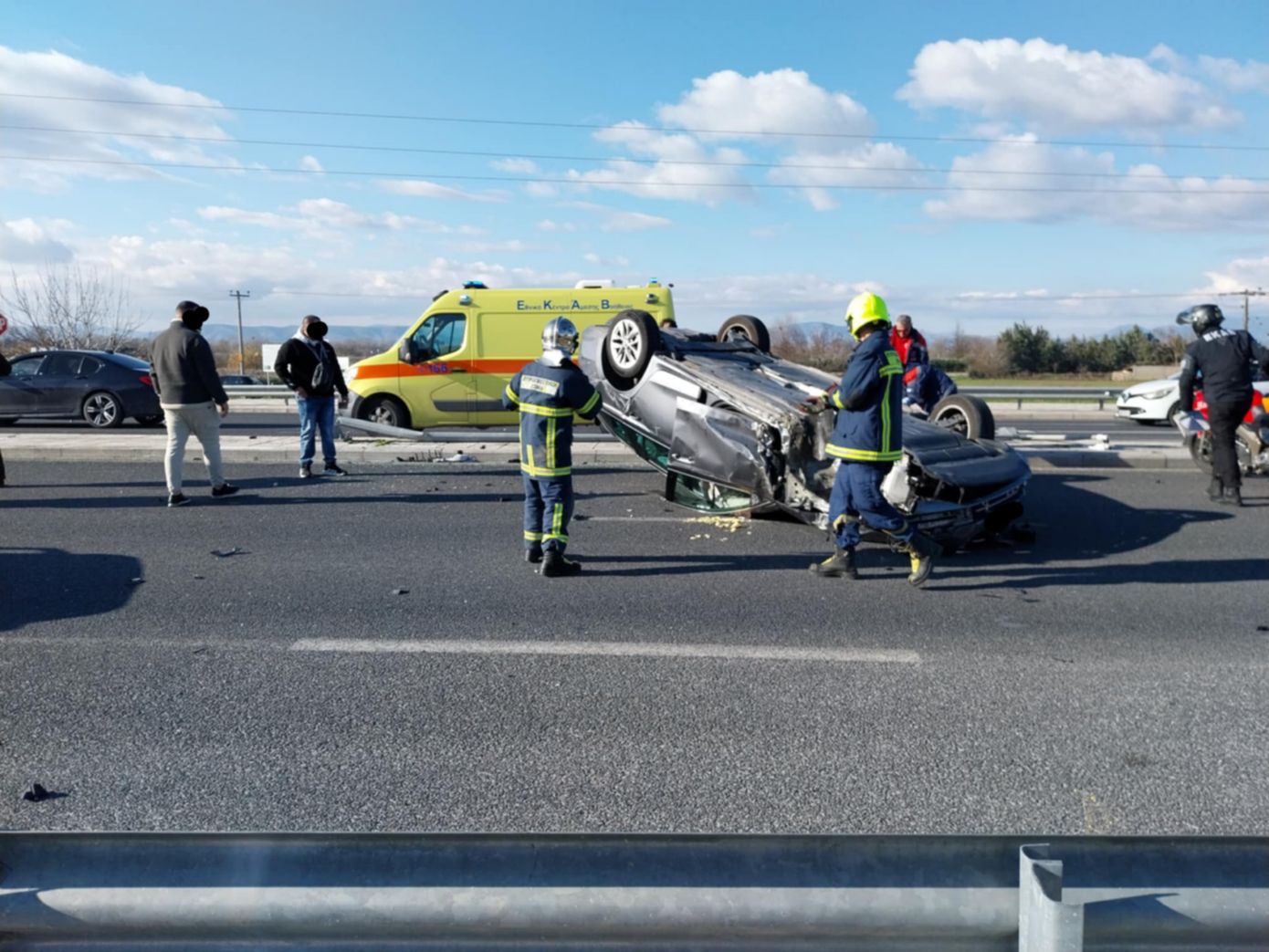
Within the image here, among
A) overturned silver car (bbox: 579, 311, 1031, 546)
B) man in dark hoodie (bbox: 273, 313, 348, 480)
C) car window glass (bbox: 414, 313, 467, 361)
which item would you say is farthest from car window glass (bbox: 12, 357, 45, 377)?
overturned silver car (bbox: 579, 311, 1031, 546)

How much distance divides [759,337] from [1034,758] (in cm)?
746

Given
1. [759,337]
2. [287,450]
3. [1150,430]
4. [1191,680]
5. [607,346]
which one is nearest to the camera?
[1191,680]

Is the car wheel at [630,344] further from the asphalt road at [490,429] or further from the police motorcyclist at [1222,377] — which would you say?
the asphalt road at [490,429]

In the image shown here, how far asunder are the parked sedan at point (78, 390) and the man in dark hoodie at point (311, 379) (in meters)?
7.07

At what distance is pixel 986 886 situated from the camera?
1962mm

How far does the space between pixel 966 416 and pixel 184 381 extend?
281 inches

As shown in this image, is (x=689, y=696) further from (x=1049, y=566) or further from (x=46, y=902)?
(x=1049, y=566)

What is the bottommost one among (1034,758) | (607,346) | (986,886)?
(1034,758)

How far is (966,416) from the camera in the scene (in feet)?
32.4

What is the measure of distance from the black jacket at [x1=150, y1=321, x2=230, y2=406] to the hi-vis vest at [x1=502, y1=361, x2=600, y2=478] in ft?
12.0

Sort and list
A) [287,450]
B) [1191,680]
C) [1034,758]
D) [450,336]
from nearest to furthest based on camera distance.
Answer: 1. [1034,758]
2. [1191,680]
3. [287,450]
4. [450,336]

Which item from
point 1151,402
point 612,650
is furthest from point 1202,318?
point 1151,402

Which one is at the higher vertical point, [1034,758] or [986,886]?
[986,886]

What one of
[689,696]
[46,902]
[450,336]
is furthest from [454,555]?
[450,336]
